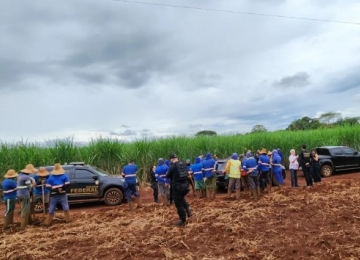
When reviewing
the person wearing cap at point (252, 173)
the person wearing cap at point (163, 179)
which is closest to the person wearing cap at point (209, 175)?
the person wearing cap at point (252, 173)

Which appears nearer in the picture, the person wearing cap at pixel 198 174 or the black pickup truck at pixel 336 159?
the person wearing cap at pixel 198 174

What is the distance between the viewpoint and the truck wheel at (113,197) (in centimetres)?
1353

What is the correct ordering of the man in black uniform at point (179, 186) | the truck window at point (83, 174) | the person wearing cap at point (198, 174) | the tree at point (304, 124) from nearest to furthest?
the man in black uniform at point (179, 186) → the person wearing cap at point (198, 174) → the truck window at point (83, 174) → the tree at point (304, 124)

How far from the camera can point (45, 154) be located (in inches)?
691

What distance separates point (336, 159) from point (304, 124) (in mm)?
31610

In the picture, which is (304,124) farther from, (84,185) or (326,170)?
(84,185)

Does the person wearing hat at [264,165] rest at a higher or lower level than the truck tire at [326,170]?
higher

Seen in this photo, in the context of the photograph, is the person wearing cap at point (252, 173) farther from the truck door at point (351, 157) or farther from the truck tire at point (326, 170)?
the truck door at point (351, 157)

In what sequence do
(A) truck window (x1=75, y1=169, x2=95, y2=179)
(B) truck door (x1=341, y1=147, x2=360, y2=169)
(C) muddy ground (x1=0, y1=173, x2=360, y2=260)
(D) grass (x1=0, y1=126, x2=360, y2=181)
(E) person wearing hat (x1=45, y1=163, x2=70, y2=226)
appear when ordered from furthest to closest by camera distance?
(B) truck door (x1=341, y1=147, x2=360, y2=169)
(D) grass (x1=0, y1=126, x2=360, y2=181)
(A) truck window (x1=75, y1=169, x2=95, y2=179)
(E) person wearing hat (x1=45, y1=163, x2=70, y2=226)
(C) muddy ground (x1=0, y1=173, x2=360, y2=260)

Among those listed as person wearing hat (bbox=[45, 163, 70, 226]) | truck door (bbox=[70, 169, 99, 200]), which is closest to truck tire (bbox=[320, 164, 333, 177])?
truck door (bbox=[70, 169, 99, 200])

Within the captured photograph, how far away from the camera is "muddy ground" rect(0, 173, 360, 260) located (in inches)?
263

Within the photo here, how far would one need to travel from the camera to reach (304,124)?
167 feet

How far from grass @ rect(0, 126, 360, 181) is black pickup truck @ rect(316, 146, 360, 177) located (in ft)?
11.5

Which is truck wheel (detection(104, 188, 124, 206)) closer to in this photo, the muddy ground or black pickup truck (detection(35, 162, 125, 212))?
black pickup truck (detection(35, 162, 125, 212))
